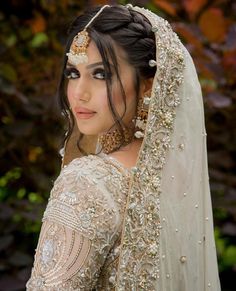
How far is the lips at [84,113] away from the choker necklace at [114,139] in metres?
0.07

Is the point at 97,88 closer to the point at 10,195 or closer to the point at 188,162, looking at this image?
the point at 188,162

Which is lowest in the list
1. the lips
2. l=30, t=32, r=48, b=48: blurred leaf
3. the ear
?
l=30, t=32, r=48, b=48: blurred leaf

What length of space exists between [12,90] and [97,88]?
156 cm

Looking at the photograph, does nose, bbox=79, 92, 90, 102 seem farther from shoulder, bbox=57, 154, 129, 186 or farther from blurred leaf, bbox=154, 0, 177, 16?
blurred leaf, bbox=154, 0, 177, 16

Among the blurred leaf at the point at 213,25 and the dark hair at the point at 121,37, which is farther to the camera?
the blurred leaf at the point at 213,25

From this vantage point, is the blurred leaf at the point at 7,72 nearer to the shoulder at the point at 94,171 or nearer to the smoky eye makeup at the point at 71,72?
the smoky eye makeup at the point at 71,72

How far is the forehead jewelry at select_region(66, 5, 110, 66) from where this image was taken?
1881mm

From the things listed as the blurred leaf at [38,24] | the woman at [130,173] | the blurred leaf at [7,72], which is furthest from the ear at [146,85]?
the blurred leaf at [38,24]

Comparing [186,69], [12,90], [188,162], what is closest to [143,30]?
[186,69]

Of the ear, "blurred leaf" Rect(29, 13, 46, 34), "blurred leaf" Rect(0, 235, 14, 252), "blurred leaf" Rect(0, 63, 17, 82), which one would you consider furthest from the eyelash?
"blurred leaf" Rect(29, 13, 46, 34)

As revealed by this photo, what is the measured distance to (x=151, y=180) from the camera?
188 cm

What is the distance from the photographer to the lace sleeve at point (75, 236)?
1751 millimetres

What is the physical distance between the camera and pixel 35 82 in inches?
144

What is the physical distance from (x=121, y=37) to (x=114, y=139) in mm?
244
